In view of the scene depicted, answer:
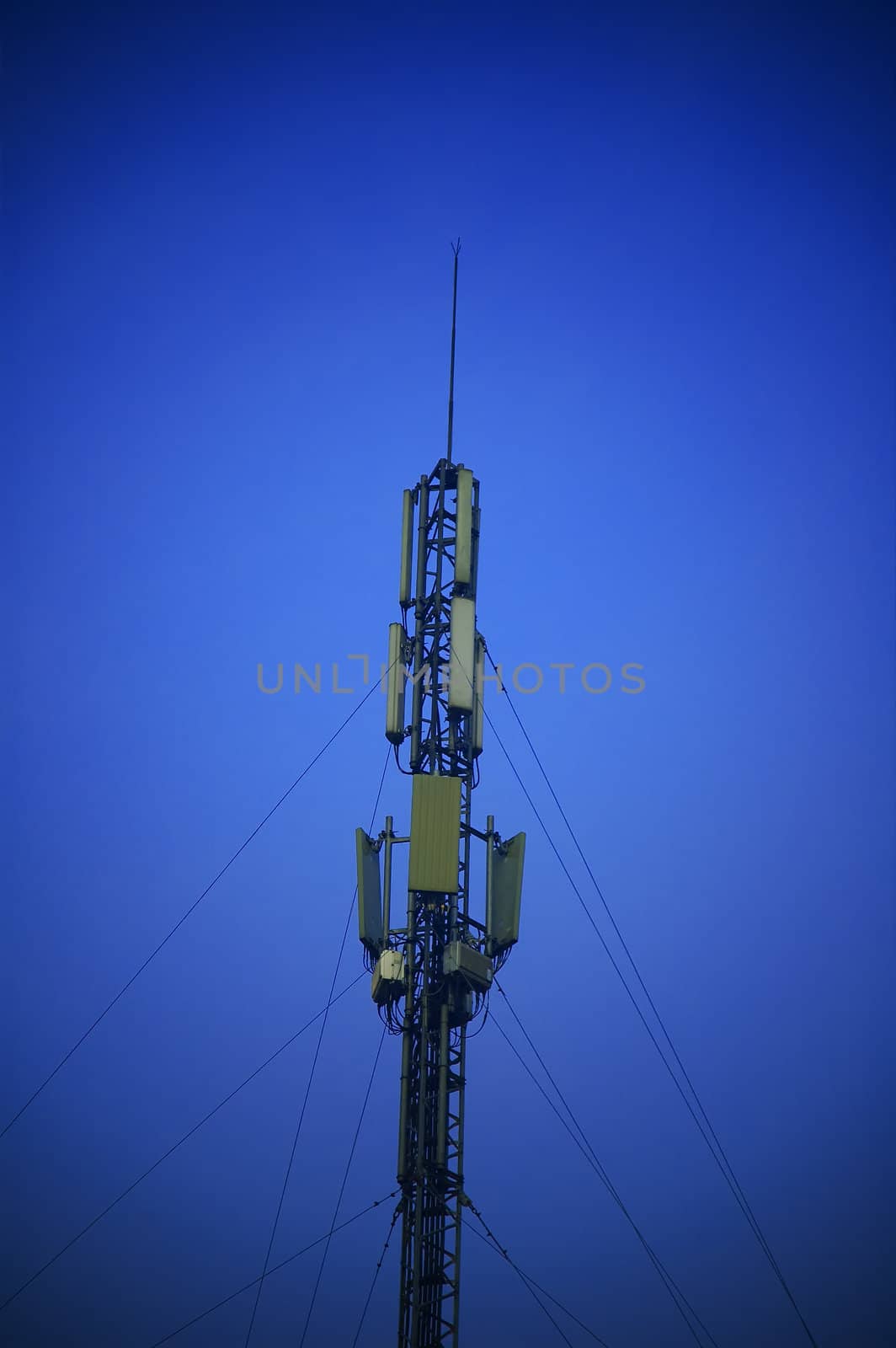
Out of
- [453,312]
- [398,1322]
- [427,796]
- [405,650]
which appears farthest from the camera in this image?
[453,312]

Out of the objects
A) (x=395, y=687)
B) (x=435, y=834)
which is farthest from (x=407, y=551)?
(x=435, y=834)

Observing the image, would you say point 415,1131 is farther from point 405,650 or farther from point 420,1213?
point 405,650

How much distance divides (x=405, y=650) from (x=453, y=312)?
1020 centimetres

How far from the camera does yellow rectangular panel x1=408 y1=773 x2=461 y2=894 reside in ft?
107

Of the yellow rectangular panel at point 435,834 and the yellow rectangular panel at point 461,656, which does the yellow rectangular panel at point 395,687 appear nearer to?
the yellow rectangular panel at point 461,656

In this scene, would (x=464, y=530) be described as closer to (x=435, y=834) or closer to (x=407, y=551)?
(x=407, y=551)

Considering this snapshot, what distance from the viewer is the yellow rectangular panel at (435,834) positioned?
32.5 metres

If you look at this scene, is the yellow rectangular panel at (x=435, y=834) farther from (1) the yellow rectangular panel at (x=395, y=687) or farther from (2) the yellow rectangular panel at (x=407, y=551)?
(2) the yellow rectangular panel at (x=407, y=551)

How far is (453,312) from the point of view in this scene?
130ft

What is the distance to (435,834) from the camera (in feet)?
107

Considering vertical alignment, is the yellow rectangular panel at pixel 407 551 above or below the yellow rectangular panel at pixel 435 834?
above

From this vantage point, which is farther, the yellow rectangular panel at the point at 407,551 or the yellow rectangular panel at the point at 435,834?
the yellow rectangular panel at the point at 407,551

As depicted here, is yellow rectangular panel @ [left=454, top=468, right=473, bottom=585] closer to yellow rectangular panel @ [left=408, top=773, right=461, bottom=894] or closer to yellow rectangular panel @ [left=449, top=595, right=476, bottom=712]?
yellow rectangular panel @ [left=449, top=595, right=476, bottom=712]

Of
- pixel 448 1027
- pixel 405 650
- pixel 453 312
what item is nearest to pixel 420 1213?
pixel 448 1027
